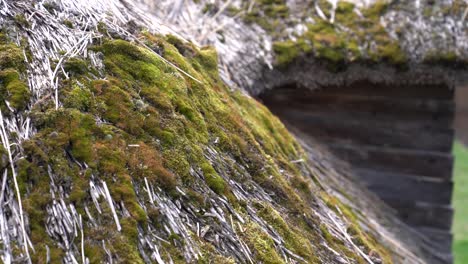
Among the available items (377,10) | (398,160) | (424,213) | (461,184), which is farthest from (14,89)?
(461,184)

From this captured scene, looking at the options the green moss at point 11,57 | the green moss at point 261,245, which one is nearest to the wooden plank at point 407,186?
the green moss at point 261,245

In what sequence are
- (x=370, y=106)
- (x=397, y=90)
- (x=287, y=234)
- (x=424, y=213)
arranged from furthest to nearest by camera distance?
(x=424, y=213)
(x=370, y=106)
(x=397, y=90)
(x=287, y=234)

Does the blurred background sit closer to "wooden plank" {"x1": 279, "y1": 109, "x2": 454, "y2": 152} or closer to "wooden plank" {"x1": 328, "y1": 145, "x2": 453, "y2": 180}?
"wooden plank" {"x1": 328, "y1": 145, "x2": 453, "y2": 180}

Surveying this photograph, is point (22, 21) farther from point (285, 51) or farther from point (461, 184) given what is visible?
point (461, 184)

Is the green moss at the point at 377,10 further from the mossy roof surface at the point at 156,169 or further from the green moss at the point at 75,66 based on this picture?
the green moss at the point at 75,66

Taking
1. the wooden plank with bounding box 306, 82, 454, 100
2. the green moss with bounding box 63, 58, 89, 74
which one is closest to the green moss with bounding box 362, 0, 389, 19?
the wooden plank with bounding box 306, 82, 454, 100
